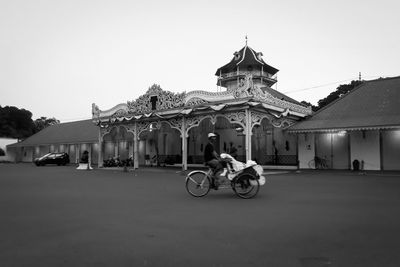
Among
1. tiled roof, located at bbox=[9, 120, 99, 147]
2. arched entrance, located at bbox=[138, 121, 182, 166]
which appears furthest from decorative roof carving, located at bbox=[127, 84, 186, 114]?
tiled roof, located at bbox=[9, 120, 99, 147]

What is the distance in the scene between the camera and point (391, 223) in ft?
19.9

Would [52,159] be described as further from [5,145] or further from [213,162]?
[213,162]

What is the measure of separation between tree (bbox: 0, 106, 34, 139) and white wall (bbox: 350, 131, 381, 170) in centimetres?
6307

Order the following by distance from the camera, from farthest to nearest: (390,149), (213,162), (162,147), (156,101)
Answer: (162,147) → (156,101) → (390,149) → (213,162)

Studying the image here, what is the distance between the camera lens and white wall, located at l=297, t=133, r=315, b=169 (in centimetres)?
2412

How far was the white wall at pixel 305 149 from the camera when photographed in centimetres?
2412

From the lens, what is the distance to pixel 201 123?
89.9ft

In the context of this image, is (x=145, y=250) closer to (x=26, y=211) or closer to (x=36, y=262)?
(x=36, y=262)

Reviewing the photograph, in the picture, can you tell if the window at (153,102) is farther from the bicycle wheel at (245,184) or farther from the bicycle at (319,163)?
the bicycle wheel at (245,184)

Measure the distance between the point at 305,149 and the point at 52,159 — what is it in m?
26.5

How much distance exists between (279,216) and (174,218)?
7.03ft

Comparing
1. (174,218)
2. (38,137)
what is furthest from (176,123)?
(38,137)

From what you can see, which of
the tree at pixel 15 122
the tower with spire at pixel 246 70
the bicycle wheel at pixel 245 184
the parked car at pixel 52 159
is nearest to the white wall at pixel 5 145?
the tree at pixel 15 122

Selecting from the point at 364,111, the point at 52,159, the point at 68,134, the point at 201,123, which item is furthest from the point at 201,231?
the point at 68,134
